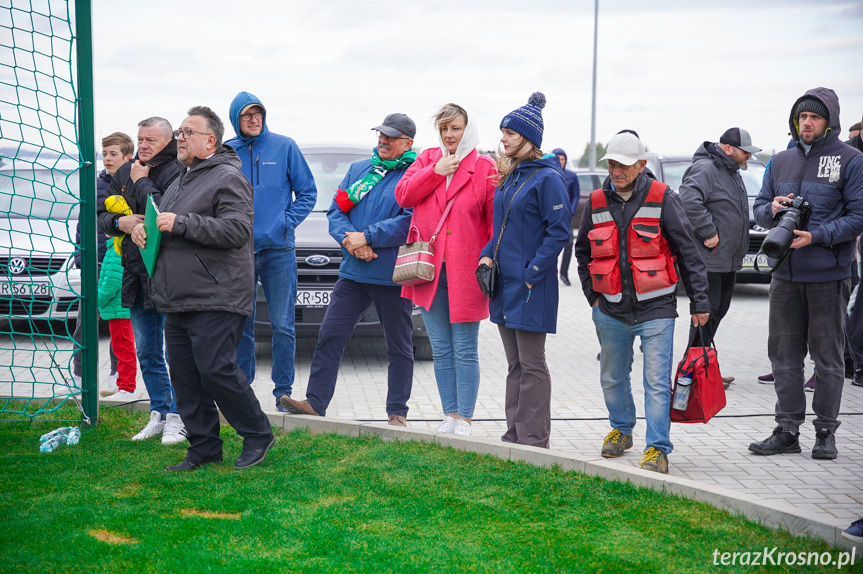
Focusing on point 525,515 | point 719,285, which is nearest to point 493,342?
point 719,285

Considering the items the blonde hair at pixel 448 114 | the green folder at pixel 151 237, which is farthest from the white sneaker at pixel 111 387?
the blonde hair at pixel 448 114

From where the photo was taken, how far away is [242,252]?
493cm

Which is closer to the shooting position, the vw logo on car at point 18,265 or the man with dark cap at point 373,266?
the man with dark cap at point 373,266

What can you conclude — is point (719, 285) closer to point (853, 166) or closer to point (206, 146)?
point (853, 166)

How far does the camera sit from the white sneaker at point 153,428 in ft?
18.9

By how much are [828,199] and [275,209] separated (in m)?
3.63

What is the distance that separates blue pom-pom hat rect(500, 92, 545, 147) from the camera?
517 cm

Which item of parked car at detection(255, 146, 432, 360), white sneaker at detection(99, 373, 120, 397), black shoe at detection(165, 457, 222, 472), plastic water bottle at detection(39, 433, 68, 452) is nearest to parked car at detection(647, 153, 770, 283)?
parked car at detection(255, 146, 432, 360)

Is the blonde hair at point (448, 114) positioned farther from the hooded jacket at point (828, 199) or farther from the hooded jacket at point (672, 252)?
the hooded jacket at point (828, 199)

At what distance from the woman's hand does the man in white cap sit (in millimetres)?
923

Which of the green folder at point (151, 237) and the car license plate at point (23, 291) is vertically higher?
the green folder at point (151, 237)

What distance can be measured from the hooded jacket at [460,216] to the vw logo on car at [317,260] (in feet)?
7.46

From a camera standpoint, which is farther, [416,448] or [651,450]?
[416,448]

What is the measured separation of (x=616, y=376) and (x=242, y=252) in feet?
7.70
